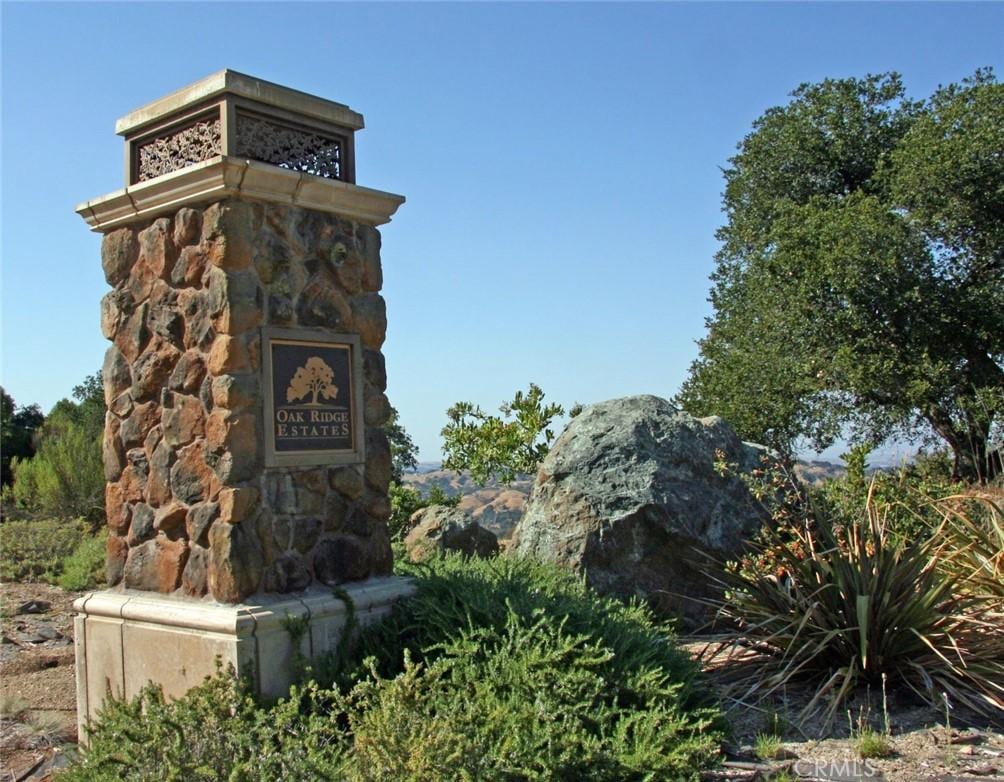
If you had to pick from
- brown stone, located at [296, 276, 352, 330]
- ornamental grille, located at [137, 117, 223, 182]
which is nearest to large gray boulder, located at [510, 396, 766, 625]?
brown stone, located at [296, 276, 352, 330]

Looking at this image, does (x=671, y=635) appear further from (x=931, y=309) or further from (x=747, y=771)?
(x=931, y=309)

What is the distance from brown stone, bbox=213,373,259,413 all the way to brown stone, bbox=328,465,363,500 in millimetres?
677

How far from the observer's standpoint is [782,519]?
286 inches

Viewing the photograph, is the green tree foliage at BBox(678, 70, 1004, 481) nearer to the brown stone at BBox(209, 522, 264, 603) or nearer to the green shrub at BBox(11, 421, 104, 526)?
the green shrub at BBox(11, 421, 104, 526)

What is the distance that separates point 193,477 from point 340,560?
2.97 ft

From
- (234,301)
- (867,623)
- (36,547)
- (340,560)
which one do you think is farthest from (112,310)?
(36,547)

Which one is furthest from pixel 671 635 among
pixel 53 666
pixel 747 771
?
pixel 53 666

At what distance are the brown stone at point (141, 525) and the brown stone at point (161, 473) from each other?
0.08 metres

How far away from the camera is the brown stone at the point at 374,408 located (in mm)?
5863

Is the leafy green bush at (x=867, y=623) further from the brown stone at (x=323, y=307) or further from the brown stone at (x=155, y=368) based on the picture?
the brown stone at (x=155, y=368)

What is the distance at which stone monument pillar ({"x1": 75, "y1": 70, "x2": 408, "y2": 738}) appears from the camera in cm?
517

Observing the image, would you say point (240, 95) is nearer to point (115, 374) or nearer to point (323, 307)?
point (323, 307)

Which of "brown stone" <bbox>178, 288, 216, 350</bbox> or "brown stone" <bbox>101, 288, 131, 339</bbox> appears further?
"brown stone" <bbox>101, 288, 131, 339</bbox>

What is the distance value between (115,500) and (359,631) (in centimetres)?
159
